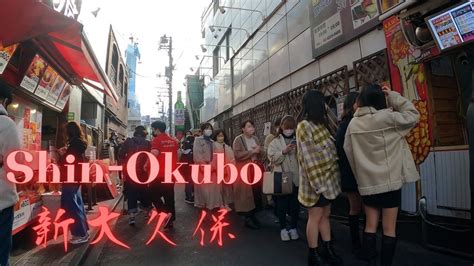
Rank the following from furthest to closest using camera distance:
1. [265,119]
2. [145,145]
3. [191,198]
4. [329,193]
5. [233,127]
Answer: [233,127]
[265,119]
[191,198]
[145,145]
[329,193]

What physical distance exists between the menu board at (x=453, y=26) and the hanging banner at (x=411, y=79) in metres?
0.33

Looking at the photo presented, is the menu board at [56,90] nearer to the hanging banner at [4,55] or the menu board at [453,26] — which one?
the hanging banner at [4,55]

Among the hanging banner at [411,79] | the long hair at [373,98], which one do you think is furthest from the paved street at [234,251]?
the long hair at [373,98]

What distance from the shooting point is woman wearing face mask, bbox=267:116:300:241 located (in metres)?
5.29

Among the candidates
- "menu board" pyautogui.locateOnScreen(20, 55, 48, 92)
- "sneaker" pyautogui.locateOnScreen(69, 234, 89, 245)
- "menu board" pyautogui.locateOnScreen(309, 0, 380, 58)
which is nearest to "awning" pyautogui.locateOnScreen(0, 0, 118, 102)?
"menu board" pyautogui.locateOnScreen(20, 55, 48, 92)

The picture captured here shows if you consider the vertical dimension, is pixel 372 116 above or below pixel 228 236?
above

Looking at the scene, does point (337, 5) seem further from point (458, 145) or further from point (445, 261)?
point (445, 261)

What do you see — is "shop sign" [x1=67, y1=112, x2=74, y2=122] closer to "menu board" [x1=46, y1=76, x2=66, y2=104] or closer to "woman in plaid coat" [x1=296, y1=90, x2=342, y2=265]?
"menu board" [x1=46, y1=76, x2=66, y2=104]

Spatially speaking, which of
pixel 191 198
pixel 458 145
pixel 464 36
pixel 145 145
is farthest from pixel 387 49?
pixel 191 198

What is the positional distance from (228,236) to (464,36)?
446 centimetres

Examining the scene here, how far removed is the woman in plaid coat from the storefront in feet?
10.3

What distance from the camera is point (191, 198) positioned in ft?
33.0

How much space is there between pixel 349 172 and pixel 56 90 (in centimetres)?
602

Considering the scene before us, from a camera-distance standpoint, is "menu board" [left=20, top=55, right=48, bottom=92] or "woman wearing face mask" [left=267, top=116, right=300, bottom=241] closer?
"woman wearing face mask" [left=267, top=116, right=300, bottom=241]
